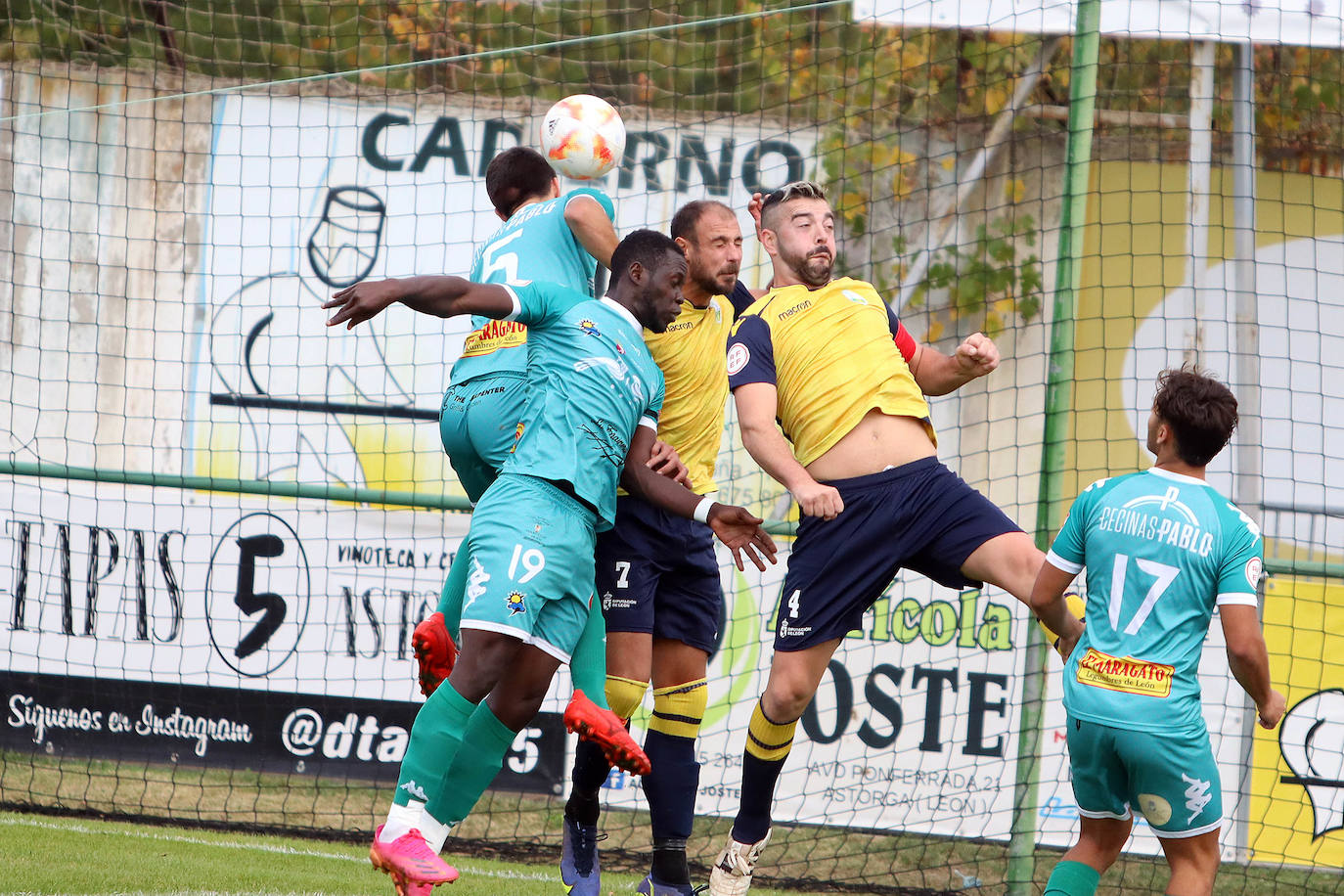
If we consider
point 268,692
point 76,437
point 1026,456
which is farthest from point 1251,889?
point 76,437

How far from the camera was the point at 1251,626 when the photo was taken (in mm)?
3582

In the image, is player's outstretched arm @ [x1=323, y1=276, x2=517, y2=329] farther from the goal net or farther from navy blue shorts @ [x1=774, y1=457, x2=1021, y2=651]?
the goal net

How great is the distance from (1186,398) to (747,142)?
13.9 feet

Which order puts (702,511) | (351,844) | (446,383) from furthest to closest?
(446,383) → (351,844) → (702,511)

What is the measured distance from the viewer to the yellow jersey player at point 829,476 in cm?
441

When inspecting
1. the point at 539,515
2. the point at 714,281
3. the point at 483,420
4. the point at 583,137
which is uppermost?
the point at 583,137

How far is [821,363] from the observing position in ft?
15.1

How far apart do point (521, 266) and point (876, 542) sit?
153 centimetres

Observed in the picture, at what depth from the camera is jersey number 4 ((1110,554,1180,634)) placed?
3625 mm

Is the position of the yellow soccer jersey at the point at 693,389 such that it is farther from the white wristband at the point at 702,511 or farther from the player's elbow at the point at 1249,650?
the player's elbow at the point at 1249,650

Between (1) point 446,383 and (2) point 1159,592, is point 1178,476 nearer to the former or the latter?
(2) point 1159,592

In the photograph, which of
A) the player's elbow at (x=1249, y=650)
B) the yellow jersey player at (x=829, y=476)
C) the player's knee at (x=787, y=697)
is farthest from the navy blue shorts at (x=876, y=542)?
the player's elbow at (x=1249, y=650)

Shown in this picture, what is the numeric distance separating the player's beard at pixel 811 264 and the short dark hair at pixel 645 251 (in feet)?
2.10

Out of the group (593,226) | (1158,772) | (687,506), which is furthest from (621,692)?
(1158,772)
